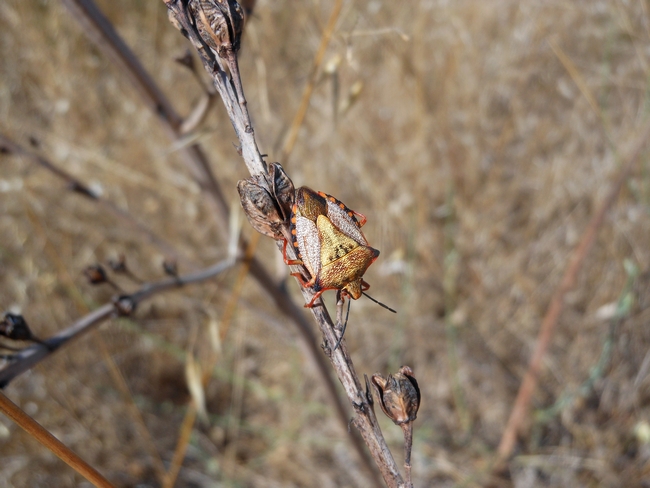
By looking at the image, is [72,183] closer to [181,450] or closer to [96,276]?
[96,276]

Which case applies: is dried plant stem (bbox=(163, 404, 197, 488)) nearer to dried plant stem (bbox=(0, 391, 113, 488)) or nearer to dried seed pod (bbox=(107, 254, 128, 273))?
dried seed pod (bbox=(107, 254, 128, 273))

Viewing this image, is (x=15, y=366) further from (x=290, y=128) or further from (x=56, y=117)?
(x=56, y=117)

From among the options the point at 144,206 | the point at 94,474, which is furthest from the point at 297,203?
the point at 144,206

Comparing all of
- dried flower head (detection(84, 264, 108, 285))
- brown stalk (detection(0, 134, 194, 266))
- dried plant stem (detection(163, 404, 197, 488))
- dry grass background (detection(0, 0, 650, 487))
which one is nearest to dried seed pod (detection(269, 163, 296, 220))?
dried flower head (detection(84, 264, 108, 285))

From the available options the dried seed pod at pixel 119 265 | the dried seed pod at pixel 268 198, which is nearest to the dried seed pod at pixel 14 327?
the dried seed pod at pixel 119 265

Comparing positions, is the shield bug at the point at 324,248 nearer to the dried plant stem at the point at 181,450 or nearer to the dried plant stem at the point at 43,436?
the dried plant stem at the point at 43,436
